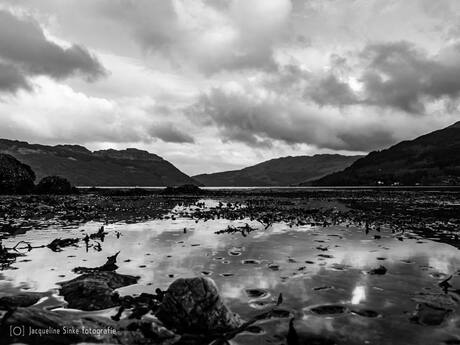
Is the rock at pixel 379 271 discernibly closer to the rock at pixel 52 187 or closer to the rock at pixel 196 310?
the rock at pixel 196 310

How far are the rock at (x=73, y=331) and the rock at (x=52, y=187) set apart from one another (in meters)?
73.4

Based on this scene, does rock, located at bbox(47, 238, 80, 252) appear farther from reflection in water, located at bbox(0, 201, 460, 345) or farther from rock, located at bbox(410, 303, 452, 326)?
rock, located at bbox(410, 303, 452, 326)

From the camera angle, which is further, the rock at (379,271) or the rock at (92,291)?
the rock at (379,271)

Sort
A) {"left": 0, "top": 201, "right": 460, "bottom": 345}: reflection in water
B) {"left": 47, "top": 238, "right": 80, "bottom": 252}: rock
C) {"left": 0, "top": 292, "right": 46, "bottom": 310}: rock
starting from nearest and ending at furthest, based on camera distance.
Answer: {"left": 0, "top": 201, "right": 460, "bottom": 345}: reflection in water
{"left": 0, "top": 292, "right": 46, "bottom": 310}: rock
{"left": 47, "top": 238, "right": 80, "bottom": 252}: rock

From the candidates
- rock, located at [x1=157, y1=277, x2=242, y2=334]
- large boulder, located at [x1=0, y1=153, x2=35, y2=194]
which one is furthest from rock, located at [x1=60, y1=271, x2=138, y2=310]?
large boulder, located at [x1=0, y1=153, x2=35, y2=194]

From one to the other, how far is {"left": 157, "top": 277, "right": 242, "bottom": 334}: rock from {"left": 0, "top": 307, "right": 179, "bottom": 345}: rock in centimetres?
42

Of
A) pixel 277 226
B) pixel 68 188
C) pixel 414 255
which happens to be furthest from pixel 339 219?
pixel 68 188

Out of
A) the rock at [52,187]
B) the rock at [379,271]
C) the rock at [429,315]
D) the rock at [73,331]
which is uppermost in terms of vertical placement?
the rock at [52,187]

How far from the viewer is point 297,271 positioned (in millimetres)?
11727

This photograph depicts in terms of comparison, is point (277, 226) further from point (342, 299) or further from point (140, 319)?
point (140, 319)

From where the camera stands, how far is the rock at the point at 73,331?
627 cm

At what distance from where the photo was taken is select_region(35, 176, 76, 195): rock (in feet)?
237

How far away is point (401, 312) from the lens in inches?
Answer: 315

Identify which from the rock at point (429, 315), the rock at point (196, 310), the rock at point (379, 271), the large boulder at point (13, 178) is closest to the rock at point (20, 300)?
the rock at point (196, 310)
